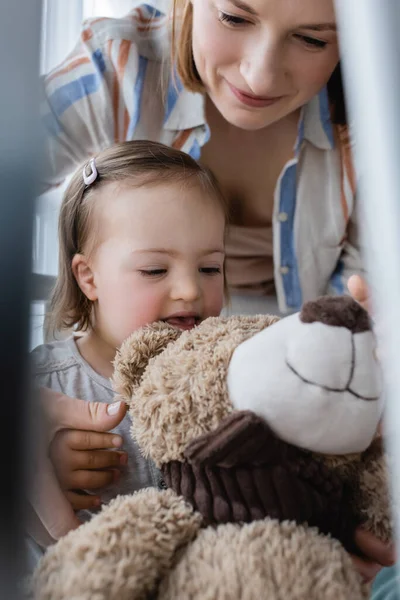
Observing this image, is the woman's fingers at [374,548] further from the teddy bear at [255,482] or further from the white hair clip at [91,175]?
the white hair clip at [91,175]

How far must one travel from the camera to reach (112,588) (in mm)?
291

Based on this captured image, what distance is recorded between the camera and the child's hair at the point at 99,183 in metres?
0.50

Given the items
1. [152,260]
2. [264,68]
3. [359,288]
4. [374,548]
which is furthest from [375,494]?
[264,68]

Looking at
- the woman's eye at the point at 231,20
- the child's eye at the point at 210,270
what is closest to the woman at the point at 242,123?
the woman's eye at the point at 231,20

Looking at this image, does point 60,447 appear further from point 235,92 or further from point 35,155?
point 235,92

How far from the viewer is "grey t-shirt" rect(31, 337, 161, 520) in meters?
0.42

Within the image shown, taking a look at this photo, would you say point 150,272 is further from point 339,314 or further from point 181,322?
point 339,314

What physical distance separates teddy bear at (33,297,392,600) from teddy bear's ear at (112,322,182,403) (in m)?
0.05

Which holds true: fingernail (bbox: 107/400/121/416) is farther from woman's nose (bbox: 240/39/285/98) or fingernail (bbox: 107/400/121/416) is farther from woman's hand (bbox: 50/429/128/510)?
woman's nose (bbox: 240/39/285/98)

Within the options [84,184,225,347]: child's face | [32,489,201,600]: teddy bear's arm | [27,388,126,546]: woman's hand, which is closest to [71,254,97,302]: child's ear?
[84,184,225,347]: child's face

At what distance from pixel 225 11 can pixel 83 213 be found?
215 mm

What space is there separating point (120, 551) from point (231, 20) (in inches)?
17.2

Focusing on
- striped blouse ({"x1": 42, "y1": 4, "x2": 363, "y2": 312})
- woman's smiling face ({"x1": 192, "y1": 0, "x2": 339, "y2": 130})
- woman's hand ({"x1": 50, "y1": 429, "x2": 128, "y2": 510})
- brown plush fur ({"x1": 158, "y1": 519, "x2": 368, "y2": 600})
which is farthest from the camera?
striped blouse ({"x1": 42, "y1": 4, "x2": 363, "y2": 312})

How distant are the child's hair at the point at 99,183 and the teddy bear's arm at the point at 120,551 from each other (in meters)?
0.19
